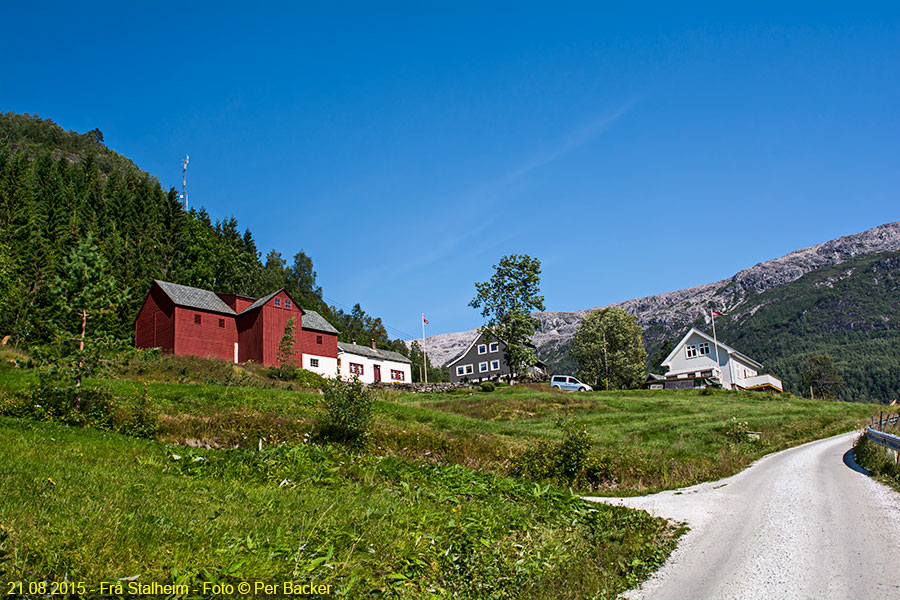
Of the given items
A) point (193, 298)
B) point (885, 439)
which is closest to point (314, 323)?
point (193, 298)

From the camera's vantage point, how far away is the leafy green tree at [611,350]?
84625 mm

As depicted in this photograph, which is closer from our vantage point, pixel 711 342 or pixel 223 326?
pixel 223 326

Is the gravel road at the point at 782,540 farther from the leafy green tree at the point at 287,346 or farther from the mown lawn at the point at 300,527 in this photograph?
the leafy green tree at the point at 287,346

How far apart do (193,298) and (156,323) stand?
3488mm

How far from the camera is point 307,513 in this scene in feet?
28.2

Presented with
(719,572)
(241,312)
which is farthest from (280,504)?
(241,312)

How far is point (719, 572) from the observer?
8.05 metres

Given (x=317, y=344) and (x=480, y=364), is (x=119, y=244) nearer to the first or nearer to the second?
(x=317, y=344)

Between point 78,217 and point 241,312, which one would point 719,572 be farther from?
point 78,217

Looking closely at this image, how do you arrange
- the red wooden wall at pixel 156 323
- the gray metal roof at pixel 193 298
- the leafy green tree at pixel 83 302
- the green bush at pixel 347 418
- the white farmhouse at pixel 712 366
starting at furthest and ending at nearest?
the white farmhouse at pixel 712 366 < the gray metal roof at pixel 193 298 < the red wooden wall at pixel 156 323 < the leafy green tree at pixel 83 302 < the green bush at pixel 347 418

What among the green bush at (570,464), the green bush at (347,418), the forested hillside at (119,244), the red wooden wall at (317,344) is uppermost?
the forested hillside at (119,244)

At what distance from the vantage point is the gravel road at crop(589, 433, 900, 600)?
23.9ft

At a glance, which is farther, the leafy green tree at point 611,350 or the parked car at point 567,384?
the leafy green tree at point 611,350

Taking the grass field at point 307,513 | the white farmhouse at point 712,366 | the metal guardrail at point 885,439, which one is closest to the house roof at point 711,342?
the white farmhouse at point 712,366
